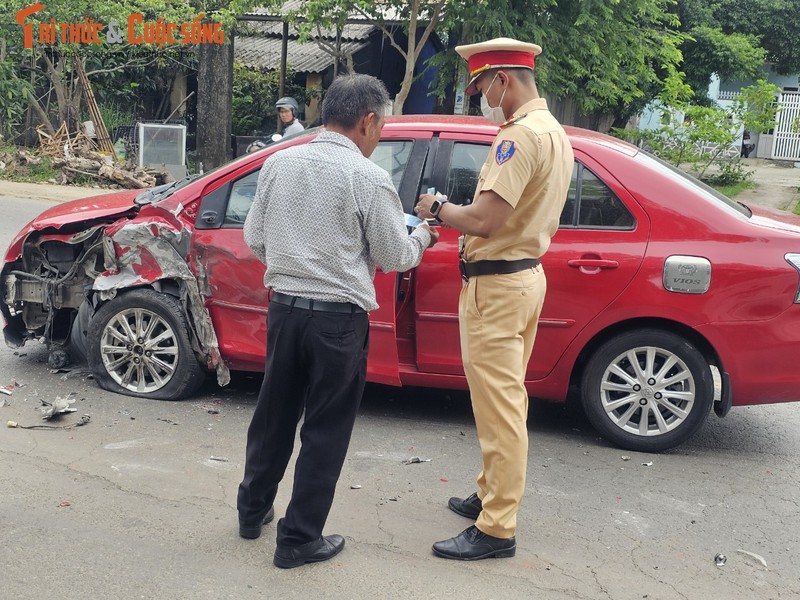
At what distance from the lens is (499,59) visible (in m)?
3.56

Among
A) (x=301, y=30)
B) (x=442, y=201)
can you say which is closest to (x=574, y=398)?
(x=442, y=201)

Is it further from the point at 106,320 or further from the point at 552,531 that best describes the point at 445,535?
the point at 106,320

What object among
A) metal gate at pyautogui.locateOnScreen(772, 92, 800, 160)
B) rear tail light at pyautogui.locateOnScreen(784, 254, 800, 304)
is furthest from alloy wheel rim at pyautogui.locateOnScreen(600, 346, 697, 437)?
Answer: metal gate at pyautogui.locateOnScreen(772, 92, 800, 160)

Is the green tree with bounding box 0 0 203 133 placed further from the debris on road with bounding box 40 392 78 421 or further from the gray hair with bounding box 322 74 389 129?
the gray hair with bounding box 322 74 389 129

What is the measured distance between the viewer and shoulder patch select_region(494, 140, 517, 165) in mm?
3430

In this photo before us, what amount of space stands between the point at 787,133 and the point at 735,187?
38.5 ft

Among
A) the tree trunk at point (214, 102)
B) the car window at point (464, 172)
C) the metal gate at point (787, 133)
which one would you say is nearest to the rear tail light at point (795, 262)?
the car window at point (464, 172)

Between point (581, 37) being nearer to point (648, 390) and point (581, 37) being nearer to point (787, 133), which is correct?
point (648, 390)

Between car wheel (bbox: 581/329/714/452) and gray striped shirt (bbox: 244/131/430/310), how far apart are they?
6.27ft

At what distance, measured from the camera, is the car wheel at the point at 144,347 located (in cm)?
527

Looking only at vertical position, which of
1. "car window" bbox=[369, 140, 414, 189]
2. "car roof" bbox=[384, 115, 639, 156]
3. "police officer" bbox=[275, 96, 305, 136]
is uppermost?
"police officer" bbox=[275, 96, 305, 136]

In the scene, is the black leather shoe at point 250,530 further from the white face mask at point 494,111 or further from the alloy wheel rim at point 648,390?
the alloy wheel rim at point 648,390

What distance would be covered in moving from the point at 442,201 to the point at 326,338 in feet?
2.33

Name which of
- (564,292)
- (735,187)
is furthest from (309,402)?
(735,187)
